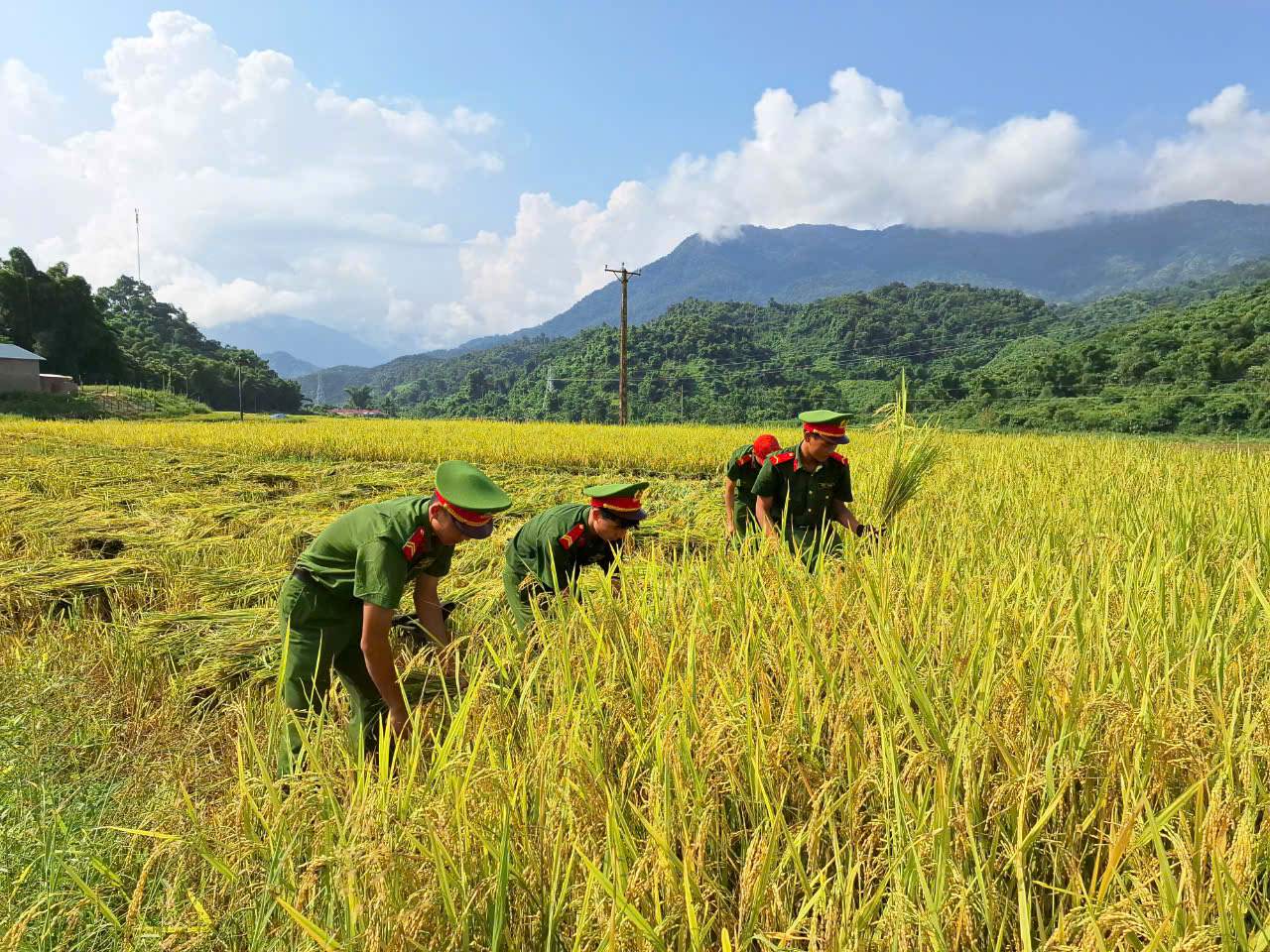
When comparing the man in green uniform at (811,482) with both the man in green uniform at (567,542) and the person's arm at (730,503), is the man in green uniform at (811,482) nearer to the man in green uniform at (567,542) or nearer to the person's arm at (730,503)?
the person's arm at (730,503)

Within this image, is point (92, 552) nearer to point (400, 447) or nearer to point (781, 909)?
point (781, 909)

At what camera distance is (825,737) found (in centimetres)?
142

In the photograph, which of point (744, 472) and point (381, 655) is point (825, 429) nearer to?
point (744, 472)

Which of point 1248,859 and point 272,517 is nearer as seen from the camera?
point 1248,859

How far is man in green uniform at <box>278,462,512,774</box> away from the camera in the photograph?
82.7 inches

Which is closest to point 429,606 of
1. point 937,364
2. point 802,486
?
point 802,486

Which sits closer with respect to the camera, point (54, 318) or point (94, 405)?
point (94, 405)

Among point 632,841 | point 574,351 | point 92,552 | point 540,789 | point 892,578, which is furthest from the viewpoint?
point 574,351

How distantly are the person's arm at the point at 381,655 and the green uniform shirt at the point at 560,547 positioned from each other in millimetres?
778

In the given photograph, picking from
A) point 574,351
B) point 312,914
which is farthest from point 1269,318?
point 574,351

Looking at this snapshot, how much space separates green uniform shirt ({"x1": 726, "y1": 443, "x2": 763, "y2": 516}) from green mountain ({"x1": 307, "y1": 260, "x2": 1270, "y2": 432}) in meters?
11.9

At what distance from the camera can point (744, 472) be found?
4492 millimetres

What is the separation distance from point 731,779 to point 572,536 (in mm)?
1763

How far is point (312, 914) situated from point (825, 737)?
1052 millimetres
